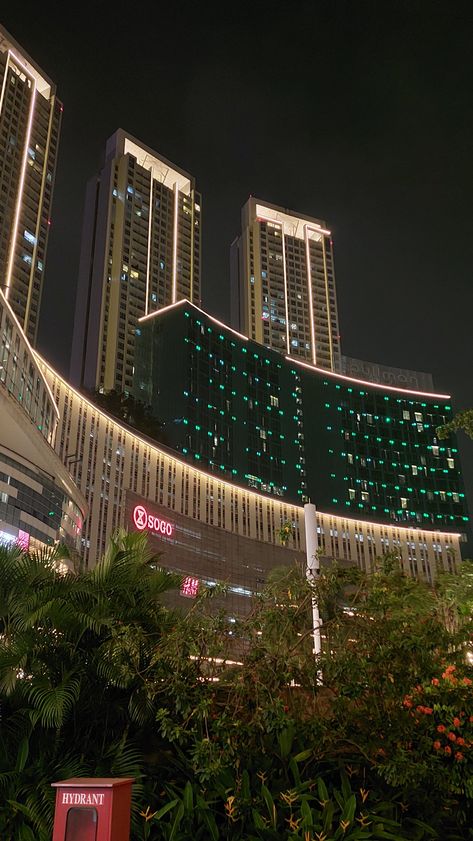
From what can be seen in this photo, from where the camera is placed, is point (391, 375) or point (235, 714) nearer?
point (235, 714)

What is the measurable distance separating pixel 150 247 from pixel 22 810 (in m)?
112

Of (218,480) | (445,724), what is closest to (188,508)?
(218,480)

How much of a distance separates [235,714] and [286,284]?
125 meters

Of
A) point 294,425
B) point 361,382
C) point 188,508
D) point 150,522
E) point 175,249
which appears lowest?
point 150,522

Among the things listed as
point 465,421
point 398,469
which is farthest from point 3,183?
point 465,421

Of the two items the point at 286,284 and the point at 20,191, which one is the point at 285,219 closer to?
the point at 286,284

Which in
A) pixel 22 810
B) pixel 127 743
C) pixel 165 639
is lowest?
pixel 22 810

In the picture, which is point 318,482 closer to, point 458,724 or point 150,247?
point 150,247

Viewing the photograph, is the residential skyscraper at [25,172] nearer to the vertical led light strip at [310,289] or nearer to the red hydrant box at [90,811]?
the vertical led light strip at [310,289]

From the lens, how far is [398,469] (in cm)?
10006

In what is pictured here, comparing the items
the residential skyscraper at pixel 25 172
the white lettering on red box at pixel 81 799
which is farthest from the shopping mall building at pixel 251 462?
the white lettering on red box at pixel 81 799

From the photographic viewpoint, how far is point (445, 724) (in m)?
9.89

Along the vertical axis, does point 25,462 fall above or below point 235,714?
above

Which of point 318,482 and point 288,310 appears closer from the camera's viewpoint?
point 318,482
